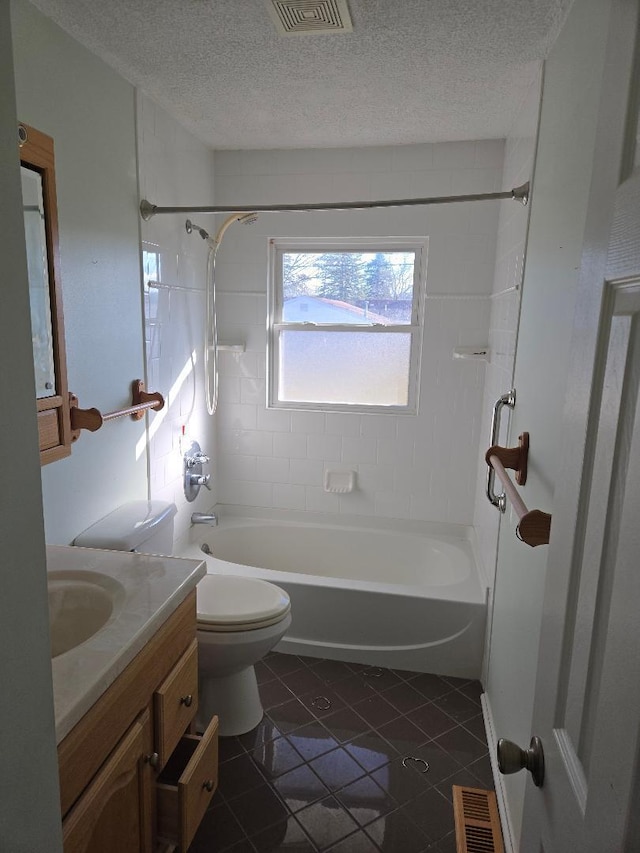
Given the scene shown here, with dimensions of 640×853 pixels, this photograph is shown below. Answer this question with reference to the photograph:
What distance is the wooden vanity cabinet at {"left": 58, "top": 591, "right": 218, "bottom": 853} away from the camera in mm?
1021

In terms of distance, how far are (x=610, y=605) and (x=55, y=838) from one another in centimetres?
68

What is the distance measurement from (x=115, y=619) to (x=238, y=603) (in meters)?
0.83

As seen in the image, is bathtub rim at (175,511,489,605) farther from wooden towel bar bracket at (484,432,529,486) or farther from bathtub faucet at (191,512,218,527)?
wooden towel bar bracket at (484,432,529,486)

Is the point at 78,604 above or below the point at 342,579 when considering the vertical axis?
above

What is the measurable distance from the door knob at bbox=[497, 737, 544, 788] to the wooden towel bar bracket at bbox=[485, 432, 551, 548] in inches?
19.8

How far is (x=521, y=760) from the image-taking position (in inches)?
31.5

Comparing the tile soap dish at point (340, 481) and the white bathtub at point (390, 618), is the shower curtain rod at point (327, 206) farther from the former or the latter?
the white bathtub at point (390, 618)

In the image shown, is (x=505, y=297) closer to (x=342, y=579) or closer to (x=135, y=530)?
(x=342, y=579)

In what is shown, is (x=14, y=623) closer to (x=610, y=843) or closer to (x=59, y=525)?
(x=610, y=843)

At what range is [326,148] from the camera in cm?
294

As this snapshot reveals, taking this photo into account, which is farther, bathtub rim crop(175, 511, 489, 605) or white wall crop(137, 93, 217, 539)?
bathtub rim crop(175, 511, 489, 605)

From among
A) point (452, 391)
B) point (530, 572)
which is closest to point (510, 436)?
point (530, 572)

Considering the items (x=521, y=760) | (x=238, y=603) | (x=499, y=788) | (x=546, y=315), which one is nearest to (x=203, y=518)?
(x=238, y=603)

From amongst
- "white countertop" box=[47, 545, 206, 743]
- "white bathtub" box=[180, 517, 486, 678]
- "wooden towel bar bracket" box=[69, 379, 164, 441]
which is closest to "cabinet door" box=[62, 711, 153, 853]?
"white countertop" box=[47, 545, 206, 743]
